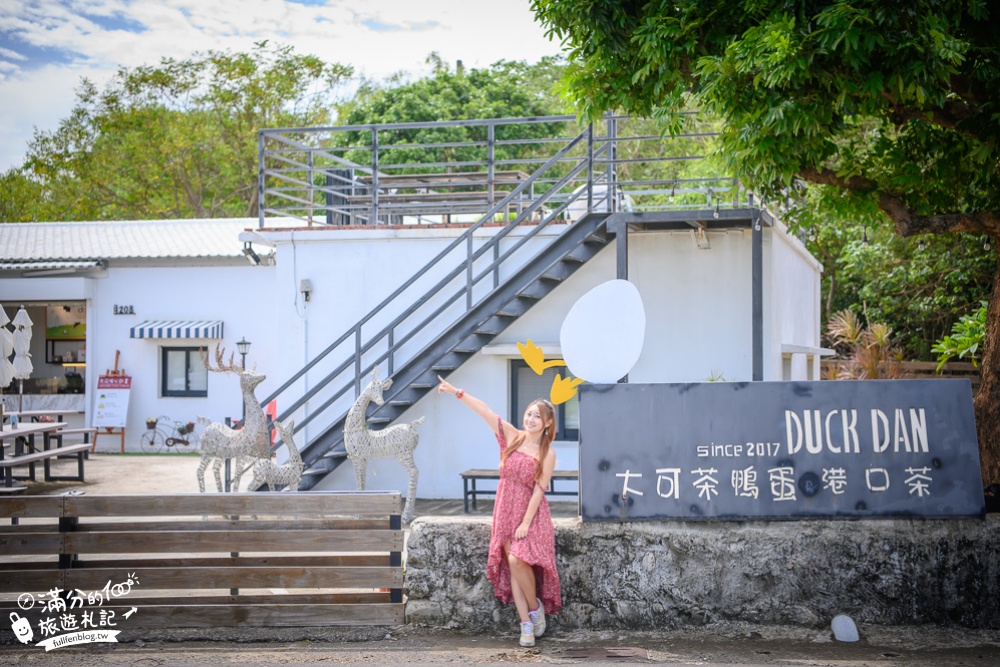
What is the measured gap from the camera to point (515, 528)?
20.8ft

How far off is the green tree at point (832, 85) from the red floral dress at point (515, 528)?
3742 millimetres

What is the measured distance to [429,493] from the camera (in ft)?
44.0

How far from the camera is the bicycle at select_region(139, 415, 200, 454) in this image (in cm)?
2131

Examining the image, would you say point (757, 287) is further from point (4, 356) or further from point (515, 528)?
point (4, 356)

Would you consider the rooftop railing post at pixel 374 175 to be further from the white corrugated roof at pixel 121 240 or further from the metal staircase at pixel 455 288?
the white corrugated roof at pixel 121 240

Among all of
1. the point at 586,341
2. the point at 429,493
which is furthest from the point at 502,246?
the point at 586,341

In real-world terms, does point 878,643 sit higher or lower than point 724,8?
lower

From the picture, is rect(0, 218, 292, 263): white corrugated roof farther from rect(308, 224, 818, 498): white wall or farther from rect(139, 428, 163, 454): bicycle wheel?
rect(308, 224, 818, 498): white wall

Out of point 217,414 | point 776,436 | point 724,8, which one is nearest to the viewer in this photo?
point 776,436

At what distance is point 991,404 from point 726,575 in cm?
374

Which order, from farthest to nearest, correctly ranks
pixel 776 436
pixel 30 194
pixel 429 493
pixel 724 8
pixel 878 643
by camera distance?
pixel 30 194, pixel 429 493, pixel 724 8, pixel 776 436, pixel 878 643

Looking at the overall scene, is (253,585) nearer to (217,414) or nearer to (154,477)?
(154,477)

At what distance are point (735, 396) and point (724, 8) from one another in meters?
3.83
